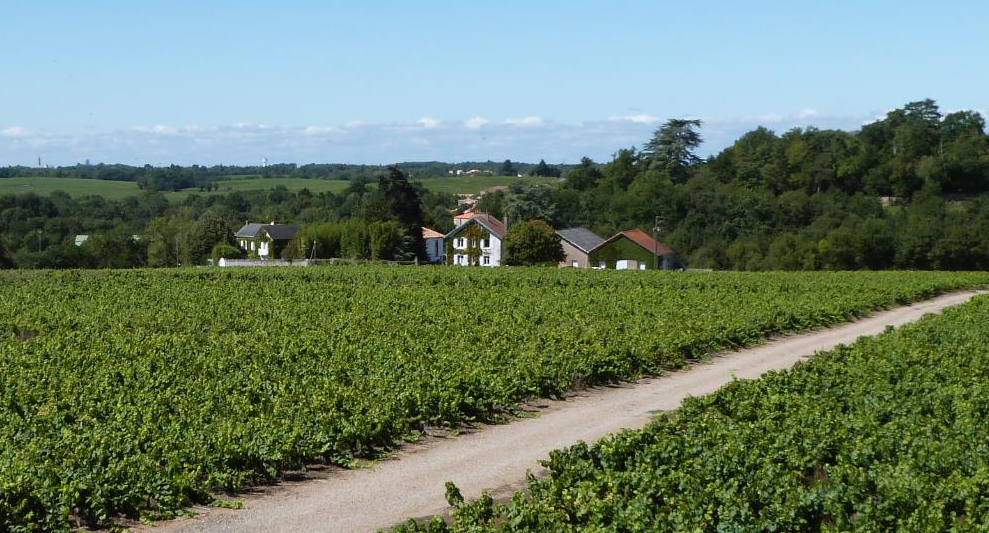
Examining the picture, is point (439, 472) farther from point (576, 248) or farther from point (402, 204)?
point (402, 204)

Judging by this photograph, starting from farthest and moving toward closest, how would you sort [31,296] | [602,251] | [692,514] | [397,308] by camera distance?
[602,251], [31,296], [397,308], [692,514]

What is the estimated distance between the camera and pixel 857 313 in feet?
129

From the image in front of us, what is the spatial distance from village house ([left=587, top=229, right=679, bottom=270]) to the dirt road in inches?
2332

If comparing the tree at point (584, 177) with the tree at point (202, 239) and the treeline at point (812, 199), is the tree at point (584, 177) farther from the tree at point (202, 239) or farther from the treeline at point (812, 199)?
the tree at point (202, 239)

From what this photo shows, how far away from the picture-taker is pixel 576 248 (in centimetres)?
8844

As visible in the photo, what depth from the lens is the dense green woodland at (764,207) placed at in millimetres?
79000

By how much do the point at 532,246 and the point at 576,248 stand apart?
9.61m

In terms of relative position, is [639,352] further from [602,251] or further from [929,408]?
[602,251]

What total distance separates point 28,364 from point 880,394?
60.6 feet

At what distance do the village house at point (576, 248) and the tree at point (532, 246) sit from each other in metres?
5.18

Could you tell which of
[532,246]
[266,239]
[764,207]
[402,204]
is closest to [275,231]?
[266,239]

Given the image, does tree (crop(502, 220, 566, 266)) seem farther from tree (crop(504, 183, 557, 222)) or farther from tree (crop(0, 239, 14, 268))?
tree (crop(0, 239, 14, 268))

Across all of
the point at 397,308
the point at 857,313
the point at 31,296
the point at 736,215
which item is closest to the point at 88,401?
the point at 397,308

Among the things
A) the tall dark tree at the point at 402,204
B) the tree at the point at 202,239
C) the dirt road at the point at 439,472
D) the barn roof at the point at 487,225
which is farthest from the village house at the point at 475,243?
the dirt road at the point at 439,472
